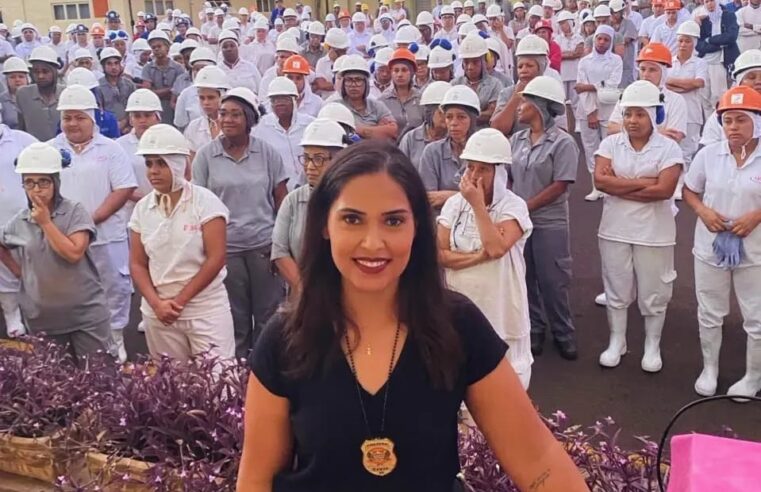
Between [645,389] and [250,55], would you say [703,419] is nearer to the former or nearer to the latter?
[645,389]

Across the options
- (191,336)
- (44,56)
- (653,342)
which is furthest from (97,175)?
(653,342)

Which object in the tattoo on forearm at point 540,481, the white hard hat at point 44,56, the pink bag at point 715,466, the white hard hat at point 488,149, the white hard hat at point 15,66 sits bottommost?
the tattoo on forearm at point 540,481

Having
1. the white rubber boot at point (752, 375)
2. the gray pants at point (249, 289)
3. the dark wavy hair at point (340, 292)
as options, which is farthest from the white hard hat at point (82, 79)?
the dark wavy hair at point (340, 292)

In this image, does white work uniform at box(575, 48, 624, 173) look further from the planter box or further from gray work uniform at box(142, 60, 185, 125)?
the planter box

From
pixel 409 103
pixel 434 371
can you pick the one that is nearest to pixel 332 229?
pixel 434 371

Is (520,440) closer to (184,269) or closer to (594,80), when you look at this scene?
(184,269)

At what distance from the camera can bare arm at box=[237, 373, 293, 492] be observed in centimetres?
182

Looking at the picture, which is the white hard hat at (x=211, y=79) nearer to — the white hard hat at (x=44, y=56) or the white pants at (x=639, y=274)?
the white hard hat at (x=44, y=56)

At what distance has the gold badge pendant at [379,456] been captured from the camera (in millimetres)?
1781

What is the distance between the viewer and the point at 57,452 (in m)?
3.11

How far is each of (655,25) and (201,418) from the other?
11.7 metres

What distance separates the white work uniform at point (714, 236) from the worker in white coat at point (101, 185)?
392cm

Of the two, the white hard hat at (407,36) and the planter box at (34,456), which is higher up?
the white hard hat at (407,36)

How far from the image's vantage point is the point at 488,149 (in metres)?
4.33
